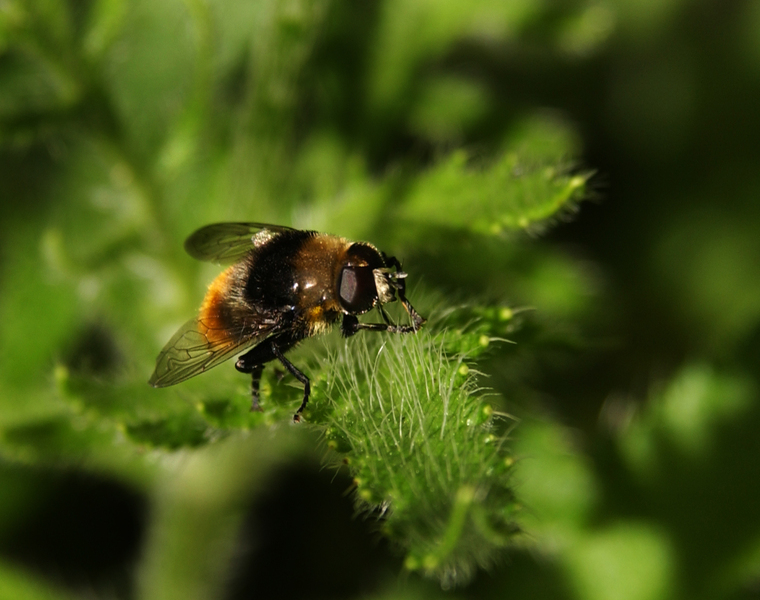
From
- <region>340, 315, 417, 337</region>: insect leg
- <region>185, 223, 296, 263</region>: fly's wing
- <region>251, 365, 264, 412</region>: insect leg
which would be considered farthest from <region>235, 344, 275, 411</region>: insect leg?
<region>185, 223, 296, 263</region>: fly's wing

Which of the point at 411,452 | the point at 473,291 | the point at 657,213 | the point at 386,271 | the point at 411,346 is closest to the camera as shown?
the point at 411,452

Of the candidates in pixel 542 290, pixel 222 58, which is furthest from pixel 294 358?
pixel 222 58

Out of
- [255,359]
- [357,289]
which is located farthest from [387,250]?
[255,359]

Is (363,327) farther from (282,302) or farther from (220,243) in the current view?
(220,243)

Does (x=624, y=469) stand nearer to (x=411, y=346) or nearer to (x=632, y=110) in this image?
(x=411, y=346)

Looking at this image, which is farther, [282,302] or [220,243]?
[220,243]

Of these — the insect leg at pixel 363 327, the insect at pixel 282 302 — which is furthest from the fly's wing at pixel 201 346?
the insect leg at pixel 363 327

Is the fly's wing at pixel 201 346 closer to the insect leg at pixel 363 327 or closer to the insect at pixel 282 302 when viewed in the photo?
the insect at pixel 282 302
